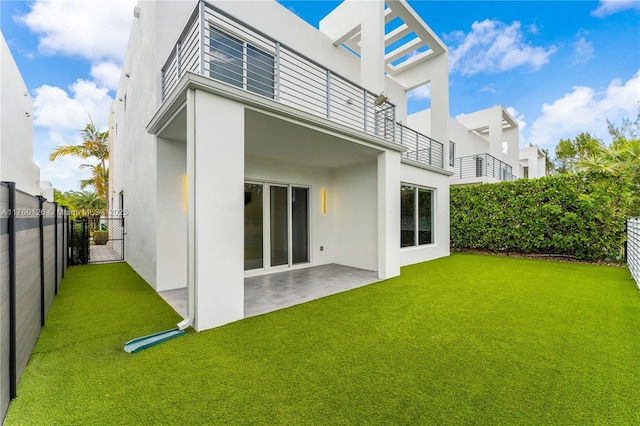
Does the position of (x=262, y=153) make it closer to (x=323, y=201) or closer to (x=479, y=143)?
(x=323, y=201)

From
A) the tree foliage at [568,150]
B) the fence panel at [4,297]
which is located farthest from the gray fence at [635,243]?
the tree foliage at [568,150]

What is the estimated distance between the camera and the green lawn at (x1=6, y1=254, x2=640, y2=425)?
209cm

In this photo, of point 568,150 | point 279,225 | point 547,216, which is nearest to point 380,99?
point 279,225

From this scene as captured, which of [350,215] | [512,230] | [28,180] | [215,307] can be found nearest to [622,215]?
[512,230]

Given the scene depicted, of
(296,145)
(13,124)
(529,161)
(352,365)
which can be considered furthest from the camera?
(529,161)

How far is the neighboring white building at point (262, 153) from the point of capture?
3.79 meters

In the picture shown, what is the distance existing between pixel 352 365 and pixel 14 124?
1471cm

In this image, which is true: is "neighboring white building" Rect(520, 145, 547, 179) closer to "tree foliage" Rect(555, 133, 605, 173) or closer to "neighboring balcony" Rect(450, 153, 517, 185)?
"tree foliage" Rect(555, 133, 605, 173)

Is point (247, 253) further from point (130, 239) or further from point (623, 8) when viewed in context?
point (623, 8)

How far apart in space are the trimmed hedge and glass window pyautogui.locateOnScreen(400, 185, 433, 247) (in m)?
2.67

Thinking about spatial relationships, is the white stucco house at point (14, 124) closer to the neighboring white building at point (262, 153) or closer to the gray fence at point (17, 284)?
the neighboring white building at point (262, 153)

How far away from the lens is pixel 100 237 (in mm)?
15570

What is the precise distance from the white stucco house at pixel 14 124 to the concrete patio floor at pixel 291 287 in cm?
909

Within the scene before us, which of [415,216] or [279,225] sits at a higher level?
[415,216]
